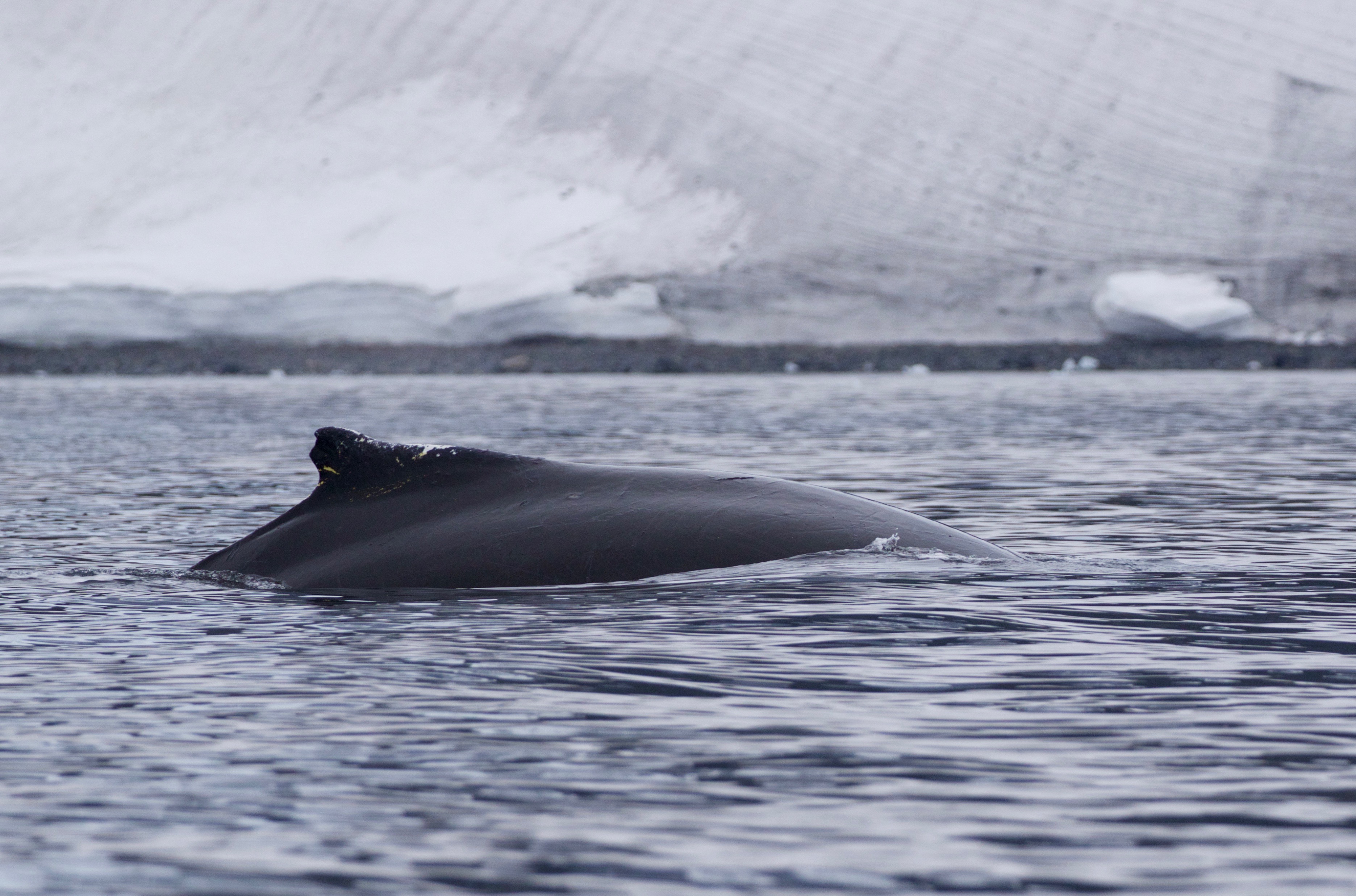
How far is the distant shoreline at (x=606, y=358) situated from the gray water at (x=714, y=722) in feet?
145

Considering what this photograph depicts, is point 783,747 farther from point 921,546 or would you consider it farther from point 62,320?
point 62,320

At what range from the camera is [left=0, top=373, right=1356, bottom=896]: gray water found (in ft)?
16.9

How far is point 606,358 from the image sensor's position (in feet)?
203

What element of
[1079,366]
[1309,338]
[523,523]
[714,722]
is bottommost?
[714,722]

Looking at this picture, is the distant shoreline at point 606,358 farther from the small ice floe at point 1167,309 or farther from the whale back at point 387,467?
the whale back at point 387,467

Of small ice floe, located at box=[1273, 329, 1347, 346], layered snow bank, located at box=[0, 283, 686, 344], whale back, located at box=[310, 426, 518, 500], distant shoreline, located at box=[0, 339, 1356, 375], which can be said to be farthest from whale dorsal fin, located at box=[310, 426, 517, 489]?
small ice floe, located at box=[1273, 329, 1347, 346]

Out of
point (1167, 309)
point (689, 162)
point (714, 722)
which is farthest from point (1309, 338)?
point (714, 722)

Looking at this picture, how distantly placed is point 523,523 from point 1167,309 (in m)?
54.4

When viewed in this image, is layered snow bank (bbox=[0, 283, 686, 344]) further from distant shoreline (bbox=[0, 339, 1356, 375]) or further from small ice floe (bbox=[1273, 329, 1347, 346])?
small ice floe (bbox=[1273, 329, 1347, 346])

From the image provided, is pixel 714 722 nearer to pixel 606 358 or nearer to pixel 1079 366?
pixel 1079 366

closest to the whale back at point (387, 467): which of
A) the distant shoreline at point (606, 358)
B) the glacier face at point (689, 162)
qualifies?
the distant shoreline at point (606, 358)

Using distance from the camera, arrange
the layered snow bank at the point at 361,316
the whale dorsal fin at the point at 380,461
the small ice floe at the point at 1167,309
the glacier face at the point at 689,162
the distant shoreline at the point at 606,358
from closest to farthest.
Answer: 1. the whale dorsal fin at the point at 380,461
2. the distant shoreline at the point at 606,358
3. the small ice floe at the point at 1167,309
4. the layered snow bank at the point at 361,316
5. the glacier face at the point at 689,162

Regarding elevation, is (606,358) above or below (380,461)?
above

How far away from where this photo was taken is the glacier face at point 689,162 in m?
69.5
